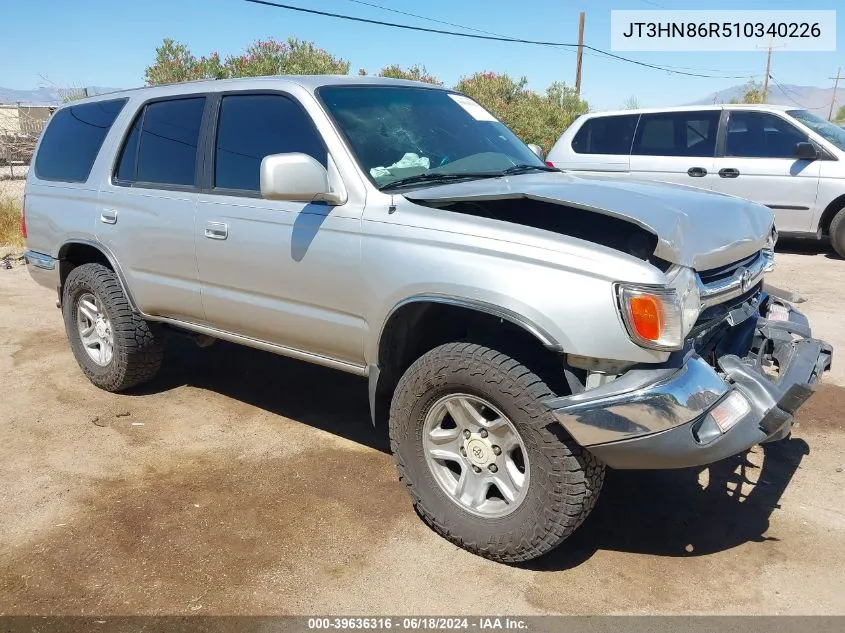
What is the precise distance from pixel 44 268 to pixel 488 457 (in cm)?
381

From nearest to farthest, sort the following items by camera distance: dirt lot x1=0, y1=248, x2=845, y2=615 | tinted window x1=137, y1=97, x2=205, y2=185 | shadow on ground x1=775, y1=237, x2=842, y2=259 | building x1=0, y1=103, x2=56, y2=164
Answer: dirt lot x1=0, y1=248, x2=845, y2=615 < tinted window x1=137, y1=97, x2=205, y2=185 < shadow on ground x1=775, y1=237, x2=842, y2=259 < building x1=0, y1=103, x2=56, y2=164

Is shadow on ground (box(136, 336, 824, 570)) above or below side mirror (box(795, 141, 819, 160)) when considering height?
below

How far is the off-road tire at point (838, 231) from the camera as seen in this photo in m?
8.88

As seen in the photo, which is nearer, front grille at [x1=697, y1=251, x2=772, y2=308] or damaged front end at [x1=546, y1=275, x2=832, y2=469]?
damaged front end at [x1=546, y1=275, x2=832, y2=469]

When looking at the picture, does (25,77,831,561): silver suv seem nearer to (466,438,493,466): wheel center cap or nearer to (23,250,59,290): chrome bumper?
(466,438,493,466): wheel center cap

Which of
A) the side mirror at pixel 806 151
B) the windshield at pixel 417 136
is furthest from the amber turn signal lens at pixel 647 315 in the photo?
the side mirror at pixel 806 151

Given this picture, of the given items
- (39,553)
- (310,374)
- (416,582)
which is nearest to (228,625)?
(416,582)

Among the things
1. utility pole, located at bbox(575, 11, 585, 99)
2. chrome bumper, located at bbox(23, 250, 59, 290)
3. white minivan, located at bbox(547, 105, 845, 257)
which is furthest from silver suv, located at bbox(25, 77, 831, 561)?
utility pole, located at bbox(575, 11, 585, 99)

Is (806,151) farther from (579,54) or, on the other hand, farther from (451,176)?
(579,54)

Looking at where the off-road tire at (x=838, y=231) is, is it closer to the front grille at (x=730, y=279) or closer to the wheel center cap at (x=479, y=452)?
the front grille at (x=730, y=279)

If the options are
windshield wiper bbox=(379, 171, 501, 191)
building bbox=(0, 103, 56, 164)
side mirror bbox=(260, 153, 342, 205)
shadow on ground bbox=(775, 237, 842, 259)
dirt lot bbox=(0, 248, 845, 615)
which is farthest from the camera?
building bbox=(0, 103, 56, 164)

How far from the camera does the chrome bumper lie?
5242 mm

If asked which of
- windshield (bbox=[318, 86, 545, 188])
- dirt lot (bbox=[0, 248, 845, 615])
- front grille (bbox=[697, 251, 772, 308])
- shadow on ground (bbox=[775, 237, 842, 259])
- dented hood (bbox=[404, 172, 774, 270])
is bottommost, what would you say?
shadow on ground (bbox=[775, 237, 842, 259])

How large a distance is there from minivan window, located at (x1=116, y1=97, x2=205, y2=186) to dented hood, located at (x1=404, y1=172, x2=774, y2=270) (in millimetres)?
1633
